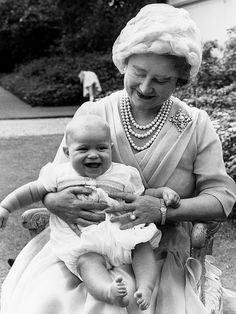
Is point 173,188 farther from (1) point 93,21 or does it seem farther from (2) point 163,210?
(1) point 93,21

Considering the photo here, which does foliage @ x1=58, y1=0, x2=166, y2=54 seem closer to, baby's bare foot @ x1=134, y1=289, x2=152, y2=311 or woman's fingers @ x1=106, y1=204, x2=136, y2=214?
woman's fingers @ x1=106, y1=204, x2=136, y2=214

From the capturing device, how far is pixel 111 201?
8.11 feet

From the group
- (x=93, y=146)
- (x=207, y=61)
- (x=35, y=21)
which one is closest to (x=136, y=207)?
(x=93, y=146)

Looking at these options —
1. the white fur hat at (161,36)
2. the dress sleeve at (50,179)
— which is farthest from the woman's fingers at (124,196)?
the white fur hat at (161,36)

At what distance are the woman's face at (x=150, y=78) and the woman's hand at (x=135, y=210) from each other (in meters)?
0.40

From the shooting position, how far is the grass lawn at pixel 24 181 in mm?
4742

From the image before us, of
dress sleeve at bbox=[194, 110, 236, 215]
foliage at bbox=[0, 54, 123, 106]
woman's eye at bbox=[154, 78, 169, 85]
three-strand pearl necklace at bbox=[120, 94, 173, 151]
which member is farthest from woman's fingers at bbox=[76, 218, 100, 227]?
foliage at bbox=[0, 54, 123, 106]

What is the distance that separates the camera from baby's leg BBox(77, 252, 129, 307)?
2.16 m

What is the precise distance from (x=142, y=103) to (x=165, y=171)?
0.98 feet

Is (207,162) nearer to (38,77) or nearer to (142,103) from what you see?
(142,103)

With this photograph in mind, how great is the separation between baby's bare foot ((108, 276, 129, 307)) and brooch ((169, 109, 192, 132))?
0.77 meters

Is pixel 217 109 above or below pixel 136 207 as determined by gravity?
below

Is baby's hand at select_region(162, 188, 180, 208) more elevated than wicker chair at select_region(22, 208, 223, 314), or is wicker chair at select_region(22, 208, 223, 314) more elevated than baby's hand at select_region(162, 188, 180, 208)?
baby's hand at select_region(162, 188, 180, 208)

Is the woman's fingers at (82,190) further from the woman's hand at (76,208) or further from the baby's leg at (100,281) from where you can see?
the baby's leg at (100,281)
